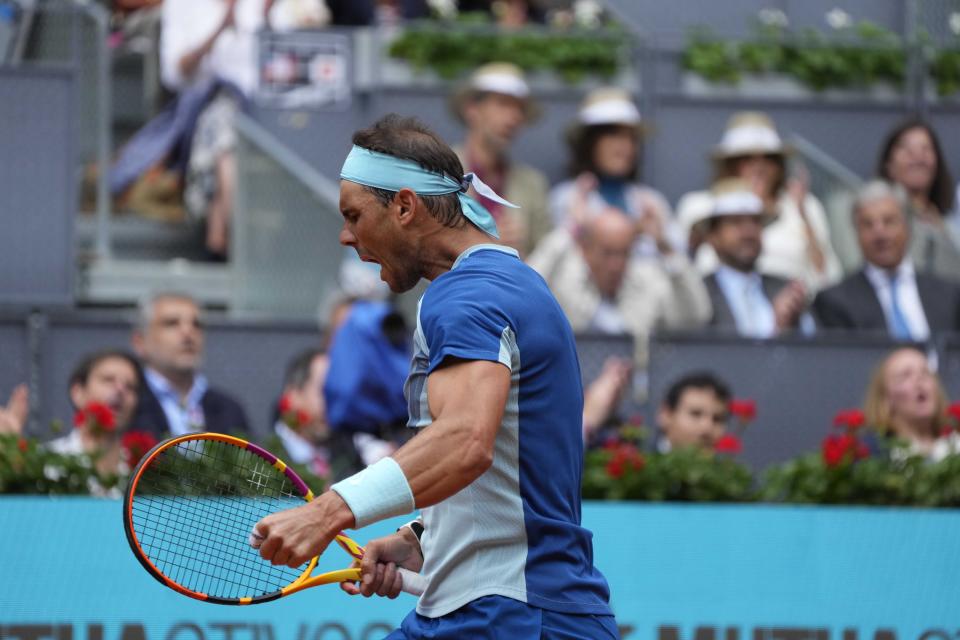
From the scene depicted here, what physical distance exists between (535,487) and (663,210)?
6.36 metres

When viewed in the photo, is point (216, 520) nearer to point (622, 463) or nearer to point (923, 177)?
point (622, 463)

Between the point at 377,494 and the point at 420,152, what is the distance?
0.80 meters

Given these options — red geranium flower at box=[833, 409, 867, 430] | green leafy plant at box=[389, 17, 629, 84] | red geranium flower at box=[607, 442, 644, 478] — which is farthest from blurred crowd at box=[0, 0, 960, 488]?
red geranium flower at box=[607, 442, 644, 478]

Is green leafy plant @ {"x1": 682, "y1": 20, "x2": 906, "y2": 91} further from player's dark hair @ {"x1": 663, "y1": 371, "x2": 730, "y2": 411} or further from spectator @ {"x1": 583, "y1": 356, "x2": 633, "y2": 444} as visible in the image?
player's dark hair @ {"x1": 663, "y1": 371, "x2": 730, "y2": 411}

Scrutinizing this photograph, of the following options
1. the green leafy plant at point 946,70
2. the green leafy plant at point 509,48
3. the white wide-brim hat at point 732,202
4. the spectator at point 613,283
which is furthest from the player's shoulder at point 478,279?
→ the green leafy plant at point 946,70

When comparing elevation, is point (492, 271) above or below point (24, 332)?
above

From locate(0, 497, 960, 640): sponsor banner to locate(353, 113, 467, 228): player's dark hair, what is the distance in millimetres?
2717

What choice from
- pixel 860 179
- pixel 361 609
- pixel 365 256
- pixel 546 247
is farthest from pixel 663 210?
pixel 365 256

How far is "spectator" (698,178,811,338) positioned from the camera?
361 inches

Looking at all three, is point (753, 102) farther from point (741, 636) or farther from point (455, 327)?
point (455, 327)

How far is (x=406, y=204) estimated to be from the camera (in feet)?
12.3

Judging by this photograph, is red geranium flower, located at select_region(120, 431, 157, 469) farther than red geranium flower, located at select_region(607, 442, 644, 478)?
No

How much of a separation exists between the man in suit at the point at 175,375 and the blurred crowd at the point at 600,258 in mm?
10

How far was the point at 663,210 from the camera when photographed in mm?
9891
